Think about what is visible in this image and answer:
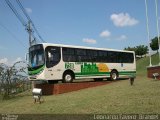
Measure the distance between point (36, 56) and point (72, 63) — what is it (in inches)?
110

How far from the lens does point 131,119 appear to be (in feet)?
33.9

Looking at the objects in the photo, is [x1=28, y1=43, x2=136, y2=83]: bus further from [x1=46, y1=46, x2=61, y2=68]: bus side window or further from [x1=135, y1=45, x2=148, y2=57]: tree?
[x1=135, y1=45, x2=148, y2=57]: tree

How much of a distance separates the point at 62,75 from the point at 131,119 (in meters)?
12.4

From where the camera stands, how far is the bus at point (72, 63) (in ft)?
69.8

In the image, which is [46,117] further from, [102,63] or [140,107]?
[102,63]

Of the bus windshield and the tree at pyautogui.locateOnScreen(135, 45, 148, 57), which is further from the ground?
the tree at pyautogui.locateOnScreen(135, 45, 148, 57)

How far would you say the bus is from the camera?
21266 millimetres

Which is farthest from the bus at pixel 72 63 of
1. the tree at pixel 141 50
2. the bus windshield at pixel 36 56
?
the tree at pixel 141 50

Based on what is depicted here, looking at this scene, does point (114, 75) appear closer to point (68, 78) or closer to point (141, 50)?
point (68, 78)

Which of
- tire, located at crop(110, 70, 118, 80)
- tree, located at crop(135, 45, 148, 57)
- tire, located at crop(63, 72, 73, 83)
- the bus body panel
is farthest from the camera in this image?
tree, located at crop(135, 45, 148, 57)

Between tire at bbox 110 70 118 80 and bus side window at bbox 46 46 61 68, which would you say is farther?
tire at bbox 110 70 118 80

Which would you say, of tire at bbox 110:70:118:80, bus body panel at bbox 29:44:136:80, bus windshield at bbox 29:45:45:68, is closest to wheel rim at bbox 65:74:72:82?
bus body panel at bbox 29:44:136:80

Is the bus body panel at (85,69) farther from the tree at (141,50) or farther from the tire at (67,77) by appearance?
the tree at (141,50)

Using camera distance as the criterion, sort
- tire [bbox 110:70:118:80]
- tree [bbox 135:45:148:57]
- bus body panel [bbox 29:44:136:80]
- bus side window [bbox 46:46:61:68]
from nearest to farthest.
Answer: bus side window [bbox 46:46:61:68]
bus body panel [bbox 29:44:136:80]
tire [bbox 110:70:118:80]
tree [bbox 135:45:148:57]
